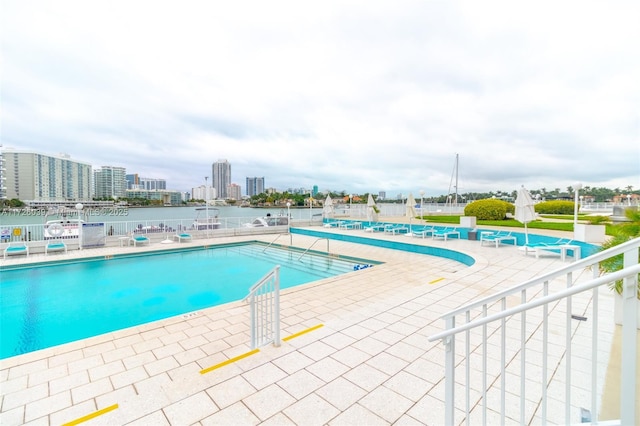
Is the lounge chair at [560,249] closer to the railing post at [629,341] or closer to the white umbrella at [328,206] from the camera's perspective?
the railing post at [629,341]

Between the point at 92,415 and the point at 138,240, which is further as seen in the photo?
the point at 138,240

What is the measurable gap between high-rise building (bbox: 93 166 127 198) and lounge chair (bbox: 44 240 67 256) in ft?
94.5

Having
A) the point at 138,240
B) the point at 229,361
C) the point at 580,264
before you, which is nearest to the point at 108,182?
the point at 138,240

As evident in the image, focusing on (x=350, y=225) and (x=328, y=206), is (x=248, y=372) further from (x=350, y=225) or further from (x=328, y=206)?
(x=328, y=206)

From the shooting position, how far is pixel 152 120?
15438 millimetres

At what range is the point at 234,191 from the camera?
56531 mm

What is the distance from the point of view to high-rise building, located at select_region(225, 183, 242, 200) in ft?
174

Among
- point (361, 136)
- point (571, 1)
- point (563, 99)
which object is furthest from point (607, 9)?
point (361, 136)

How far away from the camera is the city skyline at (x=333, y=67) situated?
277 inches

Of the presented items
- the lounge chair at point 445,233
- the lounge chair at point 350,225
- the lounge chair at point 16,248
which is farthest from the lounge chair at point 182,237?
the lounge chair at point 445,233

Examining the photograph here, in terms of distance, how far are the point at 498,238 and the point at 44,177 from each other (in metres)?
33.7

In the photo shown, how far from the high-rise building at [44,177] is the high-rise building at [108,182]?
4390 millimetres

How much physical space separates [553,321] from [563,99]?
37.5 feet

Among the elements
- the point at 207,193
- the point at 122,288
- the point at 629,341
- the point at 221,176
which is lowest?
the point at 122,288
